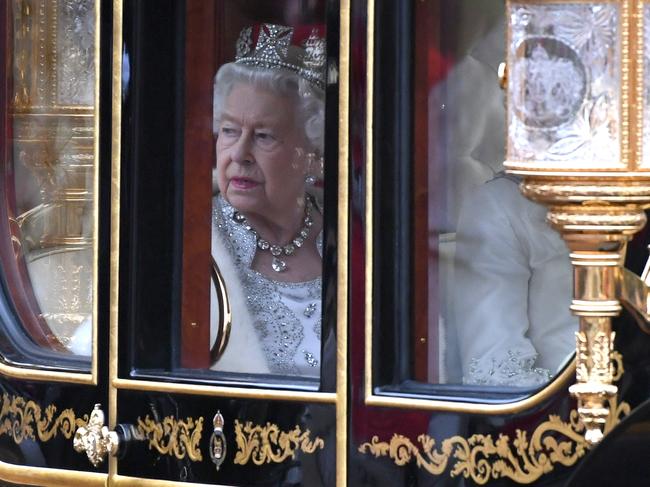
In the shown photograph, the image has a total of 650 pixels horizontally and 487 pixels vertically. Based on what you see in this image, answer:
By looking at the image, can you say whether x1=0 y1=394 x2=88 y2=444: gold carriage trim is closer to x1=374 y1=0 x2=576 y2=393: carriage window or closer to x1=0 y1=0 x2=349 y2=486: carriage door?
x1=0 y1=0 x2=349 y2=486: carriage door

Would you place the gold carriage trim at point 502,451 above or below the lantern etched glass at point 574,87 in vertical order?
below

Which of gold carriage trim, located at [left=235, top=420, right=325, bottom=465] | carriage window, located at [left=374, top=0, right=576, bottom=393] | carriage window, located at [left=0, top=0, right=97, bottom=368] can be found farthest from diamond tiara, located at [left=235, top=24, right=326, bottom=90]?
gold carriage trim, located at [left=235, top=420, right=325, bottom=465]

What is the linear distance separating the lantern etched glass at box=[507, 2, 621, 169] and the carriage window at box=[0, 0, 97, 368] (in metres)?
0.87

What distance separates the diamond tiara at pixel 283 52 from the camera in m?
2.37

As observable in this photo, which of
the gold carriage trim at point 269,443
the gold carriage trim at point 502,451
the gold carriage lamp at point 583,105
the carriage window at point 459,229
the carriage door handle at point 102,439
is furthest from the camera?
the carriage door handle at point 102,439

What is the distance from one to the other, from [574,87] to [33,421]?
1.11 m

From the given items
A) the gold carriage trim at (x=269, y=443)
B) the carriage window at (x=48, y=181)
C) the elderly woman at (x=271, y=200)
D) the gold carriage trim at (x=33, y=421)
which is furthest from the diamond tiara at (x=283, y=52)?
the gold carriage trim at (x=33, y=421)

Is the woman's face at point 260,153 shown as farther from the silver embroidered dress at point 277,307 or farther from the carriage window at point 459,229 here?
the carriage window at point 459,229

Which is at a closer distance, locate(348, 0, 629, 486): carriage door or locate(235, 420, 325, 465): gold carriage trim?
locate(348, 0, 629, 486): carriage door

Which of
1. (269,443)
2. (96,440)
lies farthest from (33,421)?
(269,443)

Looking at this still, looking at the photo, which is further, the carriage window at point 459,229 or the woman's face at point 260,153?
the woman's face at point 260,153

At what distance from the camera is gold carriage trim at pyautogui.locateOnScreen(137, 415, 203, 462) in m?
2.44

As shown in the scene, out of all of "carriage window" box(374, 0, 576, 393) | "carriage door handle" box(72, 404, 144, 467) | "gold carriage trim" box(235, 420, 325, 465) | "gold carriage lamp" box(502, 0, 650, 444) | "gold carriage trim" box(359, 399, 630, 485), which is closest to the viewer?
"gold carriage lamp" box(502, 0, 650, 444)

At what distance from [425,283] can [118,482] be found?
1.75ft
